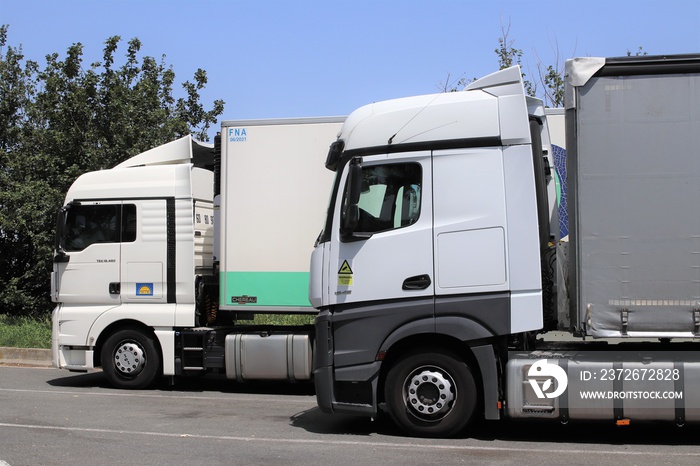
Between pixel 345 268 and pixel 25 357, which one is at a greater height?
pixel 345 268

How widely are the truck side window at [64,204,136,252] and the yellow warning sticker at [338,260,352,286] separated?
15.6 ft

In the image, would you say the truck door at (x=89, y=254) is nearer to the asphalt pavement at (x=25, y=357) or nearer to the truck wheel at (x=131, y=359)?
the truck wheel at (x=131, y=359)

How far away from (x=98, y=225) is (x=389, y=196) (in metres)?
5.65

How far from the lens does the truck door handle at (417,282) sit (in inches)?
320

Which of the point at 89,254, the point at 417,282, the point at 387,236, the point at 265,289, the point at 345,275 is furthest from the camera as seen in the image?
the point at 89,254

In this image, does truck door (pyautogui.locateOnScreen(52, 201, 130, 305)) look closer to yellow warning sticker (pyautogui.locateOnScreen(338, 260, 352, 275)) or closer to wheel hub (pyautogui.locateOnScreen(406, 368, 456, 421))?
yellow warning sticker (pyautogui.locateOnScreen(338, 260, 352, 275))

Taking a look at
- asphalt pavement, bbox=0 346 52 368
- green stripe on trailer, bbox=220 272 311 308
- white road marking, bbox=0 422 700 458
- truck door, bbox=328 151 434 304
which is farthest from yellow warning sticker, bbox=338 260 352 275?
asphalt pavement, bbox=0 346 52 368

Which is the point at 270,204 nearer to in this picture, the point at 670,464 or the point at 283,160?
the point at 283,160

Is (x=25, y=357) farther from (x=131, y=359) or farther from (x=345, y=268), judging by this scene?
(x=345, y=268)

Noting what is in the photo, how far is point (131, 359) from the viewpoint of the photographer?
1200cm

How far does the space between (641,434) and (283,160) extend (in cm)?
574

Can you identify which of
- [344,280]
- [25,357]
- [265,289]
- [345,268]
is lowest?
[25,357]

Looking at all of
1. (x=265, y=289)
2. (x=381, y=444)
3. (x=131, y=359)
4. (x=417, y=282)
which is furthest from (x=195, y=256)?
(x=381, y=444)

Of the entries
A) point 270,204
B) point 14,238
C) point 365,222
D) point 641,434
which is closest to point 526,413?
point 641,434
